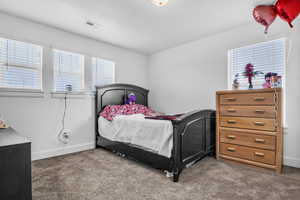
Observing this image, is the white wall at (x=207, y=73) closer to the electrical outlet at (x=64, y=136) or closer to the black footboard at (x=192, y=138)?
the black footboard at (x=192, y=138)

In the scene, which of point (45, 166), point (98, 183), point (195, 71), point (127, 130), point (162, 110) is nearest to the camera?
point (98, 183)

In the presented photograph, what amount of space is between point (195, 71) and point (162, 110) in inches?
50.3

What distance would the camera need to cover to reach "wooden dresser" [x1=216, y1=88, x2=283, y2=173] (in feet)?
6.81

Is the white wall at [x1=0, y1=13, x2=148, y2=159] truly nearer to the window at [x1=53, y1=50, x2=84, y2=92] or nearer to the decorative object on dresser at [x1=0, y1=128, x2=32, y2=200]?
the window at [x1=53, y1=50, x2=84, y2=92]

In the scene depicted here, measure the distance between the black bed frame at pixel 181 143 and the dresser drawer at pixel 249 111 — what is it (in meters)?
0.27

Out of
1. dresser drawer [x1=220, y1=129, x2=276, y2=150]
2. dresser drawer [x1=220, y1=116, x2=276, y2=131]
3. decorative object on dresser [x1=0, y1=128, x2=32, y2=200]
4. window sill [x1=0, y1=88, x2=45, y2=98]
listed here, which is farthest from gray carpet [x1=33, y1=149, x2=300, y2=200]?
window sill [x1=0, y1=88, x2=45, y2=98]

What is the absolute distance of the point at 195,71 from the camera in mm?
3418

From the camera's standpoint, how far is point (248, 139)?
89.6 inches

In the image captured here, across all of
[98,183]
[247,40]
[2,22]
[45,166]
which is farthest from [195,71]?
[2,22]

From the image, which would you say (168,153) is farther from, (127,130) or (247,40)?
(247,40)

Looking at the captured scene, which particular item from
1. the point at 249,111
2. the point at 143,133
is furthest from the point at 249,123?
the point at 143,133

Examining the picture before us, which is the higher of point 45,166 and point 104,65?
point 104,65

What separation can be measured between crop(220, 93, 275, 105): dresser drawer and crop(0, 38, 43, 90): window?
123 inches

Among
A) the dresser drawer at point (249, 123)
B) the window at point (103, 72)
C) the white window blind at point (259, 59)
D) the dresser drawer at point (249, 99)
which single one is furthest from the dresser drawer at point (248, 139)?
the window at point (103, 72)
